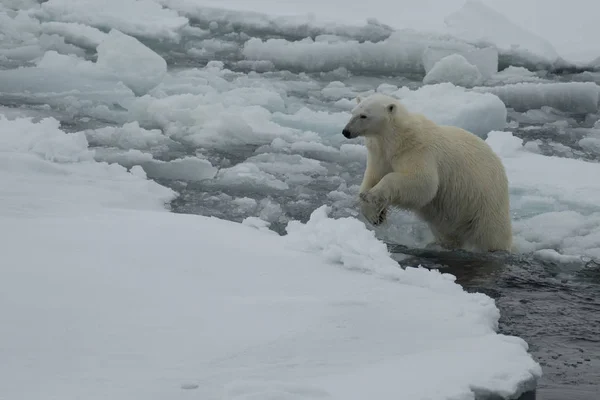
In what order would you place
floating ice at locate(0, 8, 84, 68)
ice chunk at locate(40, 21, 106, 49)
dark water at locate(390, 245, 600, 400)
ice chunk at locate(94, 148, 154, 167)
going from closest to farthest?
dark water at locate(390, 245, 600, 400) → ice chunk at locate(94, 148, 154, 167) → floating ice at locate(0, 8, 84, 68) → ice chunk at locate(40, 21, 106, 49)

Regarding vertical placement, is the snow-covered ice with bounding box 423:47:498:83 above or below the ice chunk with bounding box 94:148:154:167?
above

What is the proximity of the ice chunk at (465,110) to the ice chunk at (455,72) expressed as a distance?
1.83 m

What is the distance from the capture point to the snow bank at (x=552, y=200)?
5375 mm

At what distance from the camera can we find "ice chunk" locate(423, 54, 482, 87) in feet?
33.1

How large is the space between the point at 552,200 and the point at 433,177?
151cm

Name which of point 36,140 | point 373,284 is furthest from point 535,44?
point 373,284

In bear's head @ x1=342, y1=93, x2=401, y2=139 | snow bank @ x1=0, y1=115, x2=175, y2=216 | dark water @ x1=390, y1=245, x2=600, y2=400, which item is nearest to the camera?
dark water @ x1=390, y1=245, x2=600, y2=400

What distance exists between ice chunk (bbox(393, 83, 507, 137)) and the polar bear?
2458mm

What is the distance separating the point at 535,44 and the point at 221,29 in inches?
187

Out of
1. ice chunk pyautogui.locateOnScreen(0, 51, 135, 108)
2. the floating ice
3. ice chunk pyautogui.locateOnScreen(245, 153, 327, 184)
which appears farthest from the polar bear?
the floating ice

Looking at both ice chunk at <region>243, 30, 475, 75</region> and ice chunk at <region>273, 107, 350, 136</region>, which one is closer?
ice chunk at <region>273, 107, 350, 136</region>

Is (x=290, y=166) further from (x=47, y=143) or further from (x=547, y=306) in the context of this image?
(x=547, y=306)

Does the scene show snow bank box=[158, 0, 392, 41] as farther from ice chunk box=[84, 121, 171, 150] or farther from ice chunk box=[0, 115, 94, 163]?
ice chunk box=[0, 115, 94, 163]

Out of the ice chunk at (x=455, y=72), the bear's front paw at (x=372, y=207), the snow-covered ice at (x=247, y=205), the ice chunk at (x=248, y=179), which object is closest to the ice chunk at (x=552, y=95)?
the snow-covered ice at (x=247, y=205)
